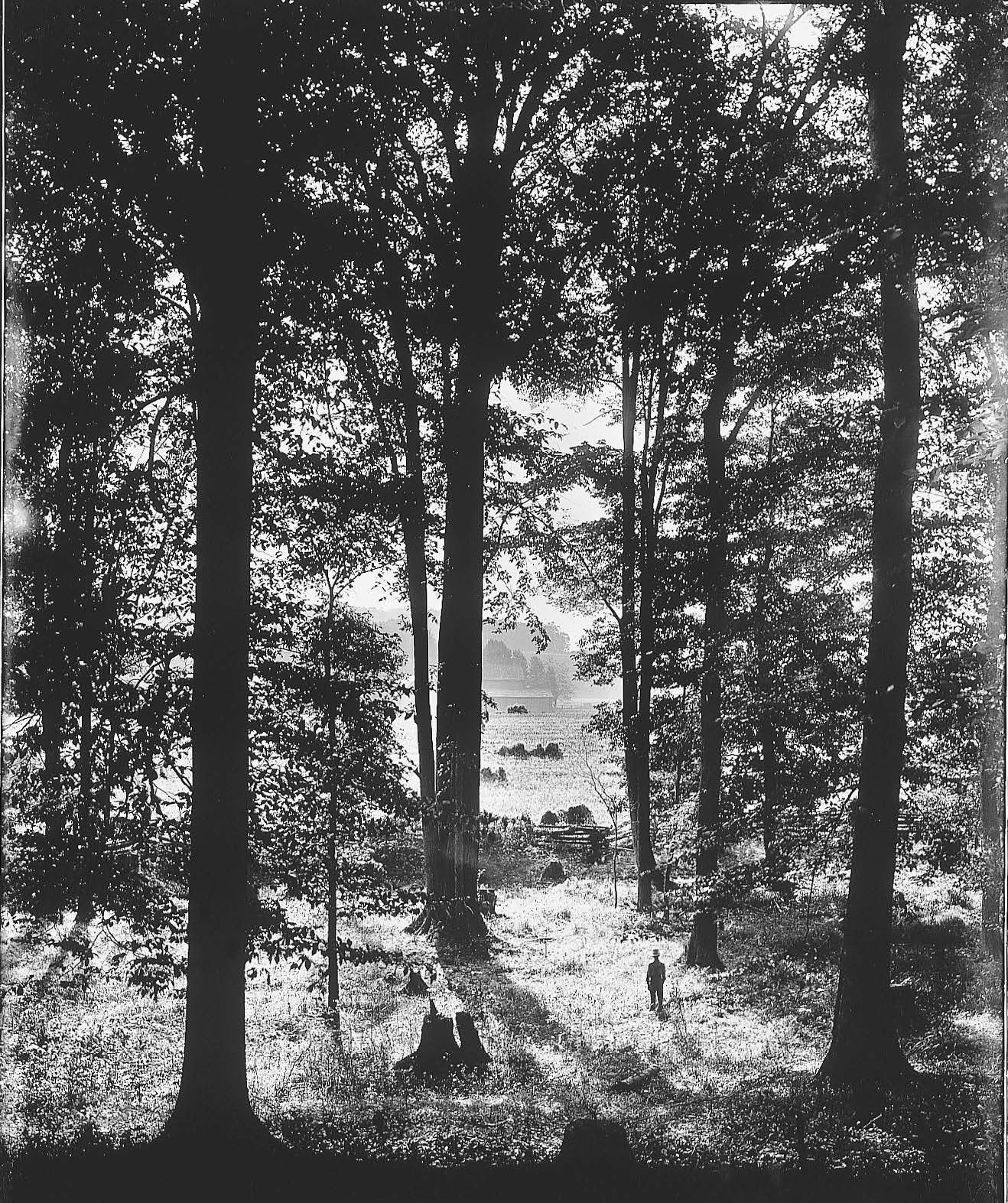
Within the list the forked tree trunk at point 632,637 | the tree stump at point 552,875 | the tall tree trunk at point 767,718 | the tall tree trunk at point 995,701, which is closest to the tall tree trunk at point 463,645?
the tall tree trunk at point 767,718

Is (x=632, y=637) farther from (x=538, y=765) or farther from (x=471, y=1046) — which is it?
(x=538, y=765)

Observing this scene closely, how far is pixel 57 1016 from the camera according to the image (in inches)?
312

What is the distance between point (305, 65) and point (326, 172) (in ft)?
3.08

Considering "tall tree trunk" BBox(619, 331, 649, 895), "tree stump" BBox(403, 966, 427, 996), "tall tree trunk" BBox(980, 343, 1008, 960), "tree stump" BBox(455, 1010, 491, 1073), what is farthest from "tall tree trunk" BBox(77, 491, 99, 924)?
"tall tree trunk" BBox(619, 331, 649, 895)

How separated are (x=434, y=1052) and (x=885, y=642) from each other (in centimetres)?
593

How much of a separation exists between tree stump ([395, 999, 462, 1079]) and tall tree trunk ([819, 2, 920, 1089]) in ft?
11.7

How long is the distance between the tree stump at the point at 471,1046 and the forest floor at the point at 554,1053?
6.8 inches

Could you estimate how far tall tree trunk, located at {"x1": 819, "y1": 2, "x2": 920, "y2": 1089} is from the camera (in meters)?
7.37

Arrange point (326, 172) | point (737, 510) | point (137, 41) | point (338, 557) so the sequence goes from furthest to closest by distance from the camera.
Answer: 1. point (737, 510)
2. point (338, 557)
3. point (326, 172)
4. point (137, 41)

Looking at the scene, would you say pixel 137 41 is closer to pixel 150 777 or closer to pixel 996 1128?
pixel 150 777

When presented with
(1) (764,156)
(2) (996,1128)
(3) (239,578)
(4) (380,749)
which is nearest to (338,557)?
(4) (380,749)

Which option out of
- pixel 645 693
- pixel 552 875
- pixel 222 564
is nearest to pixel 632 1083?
pixel 222 564

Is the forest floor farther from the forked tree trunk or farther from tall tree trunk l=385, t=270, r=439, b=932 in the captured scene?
the forked tree trunk

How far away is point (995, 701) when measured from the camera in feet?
25.4
